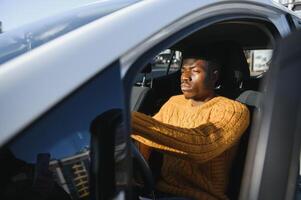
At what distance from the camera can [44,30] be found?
4.72 feet

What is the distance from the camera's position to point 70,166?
110 centimetres

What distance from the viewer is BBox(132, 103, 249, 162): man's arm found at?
64.1 inches

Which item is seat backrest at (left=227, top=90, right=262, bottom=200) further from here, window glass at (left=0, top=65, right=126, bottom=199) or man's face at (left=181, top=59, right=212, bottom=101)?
window glass at (left=0, top=65, right=126, bottom=199)

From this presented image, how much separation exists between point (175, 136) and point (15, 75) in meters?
0.81

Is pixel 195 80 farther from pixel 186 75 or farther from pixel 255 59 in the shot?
pixel 255 59

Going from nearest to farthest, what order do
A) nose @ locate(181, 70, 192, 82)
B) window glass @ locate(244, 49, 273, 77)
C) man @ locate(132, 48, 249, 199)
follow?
man @ locate(132, 48, 249, 199) → nose @ locate(181, 70, 192, 82) → window glass @ locate(244, 49, 273, 77)

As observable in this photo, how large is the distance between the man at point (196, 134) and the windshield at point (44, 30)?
1.23 ft

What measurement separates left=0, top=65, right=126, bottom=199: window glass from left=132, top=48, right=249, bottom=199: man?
0.48 metres

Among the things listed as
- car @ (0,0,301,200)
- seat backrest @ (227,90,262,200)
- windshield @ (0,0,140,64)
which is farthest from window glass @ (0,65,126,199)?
seat backrest @ (227,90,262,200)

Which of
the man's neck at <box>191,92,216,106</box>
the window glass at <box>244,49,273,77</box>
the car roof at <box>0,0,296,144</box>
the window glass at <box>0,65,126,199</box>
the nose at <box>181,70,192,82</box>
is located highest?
the car roof at <box>0,0,296,144</box>

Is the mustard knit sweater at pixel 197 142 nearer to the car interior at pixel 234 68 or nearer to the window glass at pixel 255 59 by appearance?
the car interior at pixel 234 68

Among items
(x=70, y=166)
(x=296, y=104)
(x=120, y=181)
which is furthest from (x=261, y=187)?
(x=70, y=166)

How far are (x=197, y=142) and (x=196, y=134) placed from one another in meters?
0.04

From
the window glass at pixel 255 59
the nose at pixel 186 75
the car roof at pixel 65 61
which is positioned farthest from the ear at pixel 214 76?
the car roof at pixel 65 61
